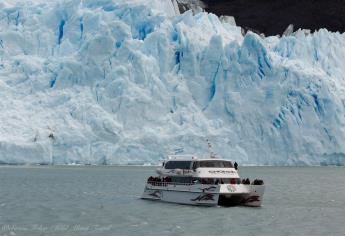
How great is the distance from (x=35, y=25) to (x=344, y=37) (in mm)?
27070

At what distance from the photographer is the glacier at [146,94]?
49938 mm

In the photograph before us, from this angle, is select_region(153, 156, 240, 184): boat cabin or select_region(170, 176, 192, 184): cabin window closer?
select_region(153, 156, 240, 184): boat cabin

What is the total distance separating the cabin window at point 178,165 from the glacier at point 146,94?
19.1m

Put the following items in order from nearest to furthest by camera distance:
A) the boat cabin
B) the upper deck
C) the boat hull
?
the boat hull → the boat cabin → the upper deck

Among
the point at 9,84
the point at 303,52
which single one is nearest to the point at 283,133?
the point at 303,52

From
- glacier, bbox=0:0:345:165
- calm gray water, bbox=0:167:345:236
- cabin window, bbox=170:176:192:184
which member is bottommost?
calm gray water, bbox=0:167:345:236

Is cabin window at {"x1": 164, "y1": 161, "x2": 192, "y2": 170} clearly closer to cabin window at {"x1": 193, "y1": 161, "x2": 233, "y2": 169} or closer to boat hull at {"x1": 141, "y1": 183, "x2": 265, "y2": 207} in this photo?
cabin window at {"x1": 193, "y1": 161, "x2": 233, "y2": 169}

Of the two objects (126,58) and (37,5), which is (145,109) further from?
(37,5)

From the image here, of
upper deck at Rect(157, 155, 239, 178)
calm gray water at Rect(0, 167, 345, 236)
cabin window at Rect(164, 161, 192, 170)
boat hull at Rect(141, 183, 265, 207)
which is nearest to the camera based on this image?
calm gray water at Rect(0, 167, 345, 236)

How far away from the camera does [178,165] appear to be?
98.4ft

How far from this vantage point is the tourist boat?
90.8 ft

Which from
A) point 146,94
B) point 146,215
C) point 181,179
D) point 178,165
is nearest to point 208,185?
point 181,179

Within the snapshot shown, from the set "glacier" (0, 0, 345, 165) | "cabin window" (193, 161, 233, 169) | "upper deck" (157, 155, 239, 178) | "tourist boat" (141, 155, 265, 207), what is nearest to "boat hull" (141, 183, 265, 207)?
"tourist boat" (141, 155, 265, 207)

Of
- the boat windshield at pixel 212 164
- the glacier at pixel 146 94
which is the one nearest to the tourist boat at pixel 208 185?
the boat windshield at pixel 212 164
